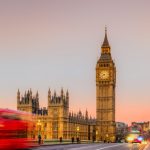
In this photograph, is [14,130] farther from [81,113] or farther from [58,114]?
[81,113]

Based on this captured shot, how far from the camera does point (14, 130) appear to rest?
20.8m

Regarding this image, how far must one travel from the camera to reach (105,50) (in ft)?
453

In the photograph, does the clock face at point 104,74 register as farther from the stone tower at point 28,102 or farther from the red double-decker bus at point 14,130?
the red double-decker bus at point 14,130

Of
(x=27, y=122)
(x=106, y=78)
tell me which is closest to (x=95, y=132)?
(x=106, y=78)

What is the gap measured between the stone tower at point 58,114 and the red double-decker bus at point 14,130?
86.1 meters

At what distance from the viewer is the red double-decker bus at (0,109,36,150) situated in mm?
19625

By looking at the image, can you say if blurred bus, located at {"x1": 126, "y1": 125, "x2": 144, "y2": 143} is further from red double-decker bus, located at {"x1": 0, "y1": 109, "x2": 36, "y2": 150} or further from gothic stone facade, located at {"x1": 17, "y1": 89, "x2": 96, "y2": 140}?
gothic stone facade, located at {"x1": 17, "y1": 89, "x2": 96, "y2": 140}

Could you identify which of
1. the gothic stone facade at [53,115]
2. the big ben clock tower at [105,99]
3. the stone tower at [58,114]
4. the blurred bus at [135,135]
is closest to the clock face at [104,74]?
the big ben clock tower at [105,99]

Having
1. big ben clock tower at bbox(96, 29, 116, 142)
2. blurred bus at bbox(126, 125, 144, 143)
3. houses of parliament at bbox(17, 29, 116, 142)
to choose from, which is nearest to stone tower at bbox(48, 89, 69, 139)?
houses of parliament at bbox(17, 29, 116, 142)

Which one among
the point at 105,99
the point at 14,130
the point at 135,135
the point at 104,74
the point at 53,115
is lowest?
the point at 135,135

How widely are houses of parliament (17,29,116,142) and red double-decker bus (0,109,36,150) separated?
3274 inches

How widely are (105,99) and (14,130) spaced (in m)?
108

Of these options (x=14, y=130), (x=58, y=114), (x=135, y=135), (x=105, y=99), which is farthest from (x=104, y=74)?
(x=14, y=130)

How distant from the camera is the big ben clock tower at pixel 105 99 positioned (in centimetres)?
12619
